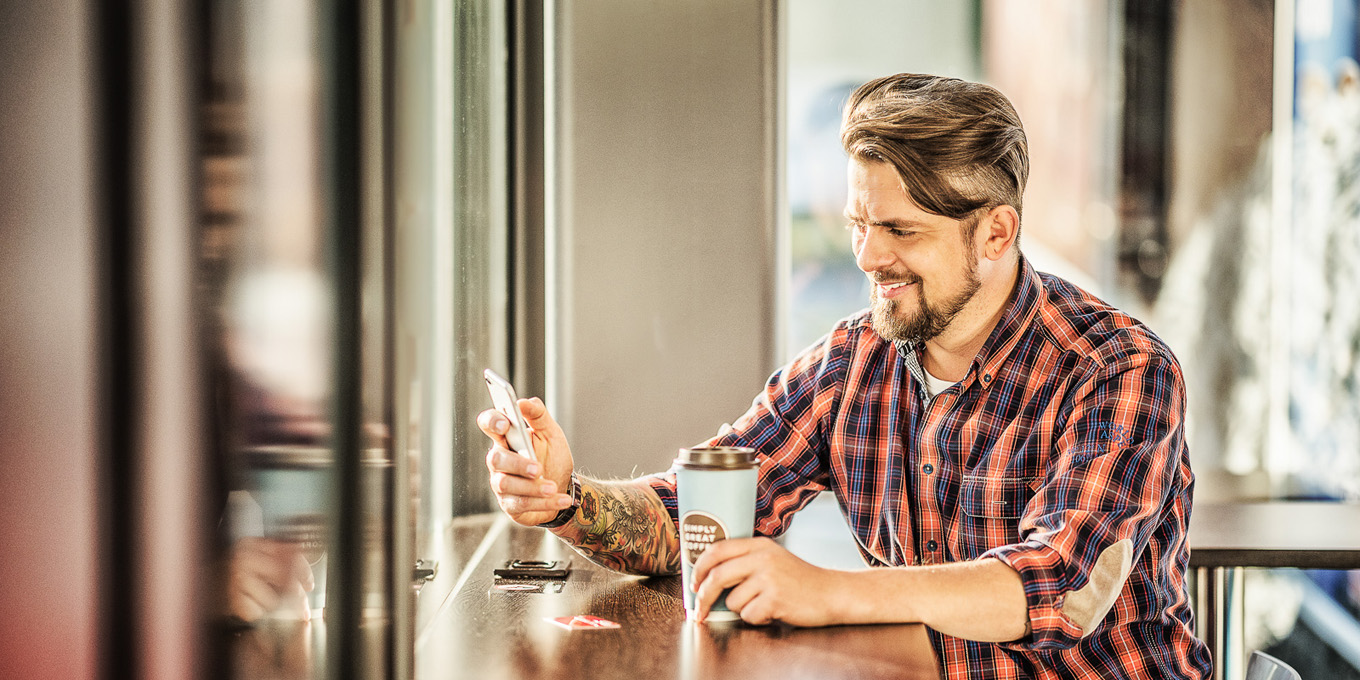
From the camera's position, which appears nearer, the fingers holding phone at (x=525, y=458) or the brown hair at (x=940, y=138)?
the fingers holding phone at (x=525, y=458)

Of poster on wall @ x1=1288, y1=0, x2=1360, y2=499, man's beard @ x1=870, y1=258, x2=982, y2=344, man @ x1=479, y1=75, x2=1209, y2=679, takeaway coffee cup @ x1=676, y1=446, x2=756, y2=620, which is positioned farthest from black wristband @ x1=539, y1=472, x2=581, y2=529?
poster on wall @ x1=1288, y1=0, x2=1360, y2=499

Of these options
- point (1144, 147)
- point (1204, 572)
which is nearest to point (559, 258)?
point (1204, 572)

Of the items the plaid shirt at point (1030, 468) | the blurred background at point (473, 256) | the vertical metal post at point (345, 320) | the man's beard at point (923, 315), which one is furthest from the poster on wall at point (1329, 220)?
the vertical metal post at point (345, 320)

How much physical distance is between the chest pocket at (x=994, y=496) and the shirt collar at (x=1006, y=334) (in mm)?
137

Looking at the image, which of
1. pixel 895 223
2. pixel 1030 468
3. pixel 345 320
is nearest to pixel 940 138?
pixel 895 223

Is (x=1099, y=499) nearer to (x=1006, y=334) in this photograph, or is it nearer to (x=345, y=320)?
(x=1006, y=334)

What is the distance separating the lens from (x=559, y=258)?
2.22 meters

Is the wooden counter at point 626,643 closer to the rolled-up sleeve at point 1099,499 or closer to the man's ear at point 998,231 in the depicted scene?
the rolled-up sleeve at point 1099,499

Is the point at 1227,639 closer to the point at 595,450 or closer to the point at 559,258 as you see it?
the point at 595,450

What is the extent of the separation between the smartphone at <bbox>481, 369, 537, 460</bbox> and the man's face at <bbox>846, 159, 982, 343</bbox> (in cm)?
56

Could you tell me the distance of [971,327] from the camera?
1548 millimetres

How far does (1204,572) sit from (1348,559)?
0.80 ft

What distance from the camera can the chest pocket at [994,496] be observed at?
1376mm

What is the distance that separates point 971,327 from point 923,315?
0.09m
